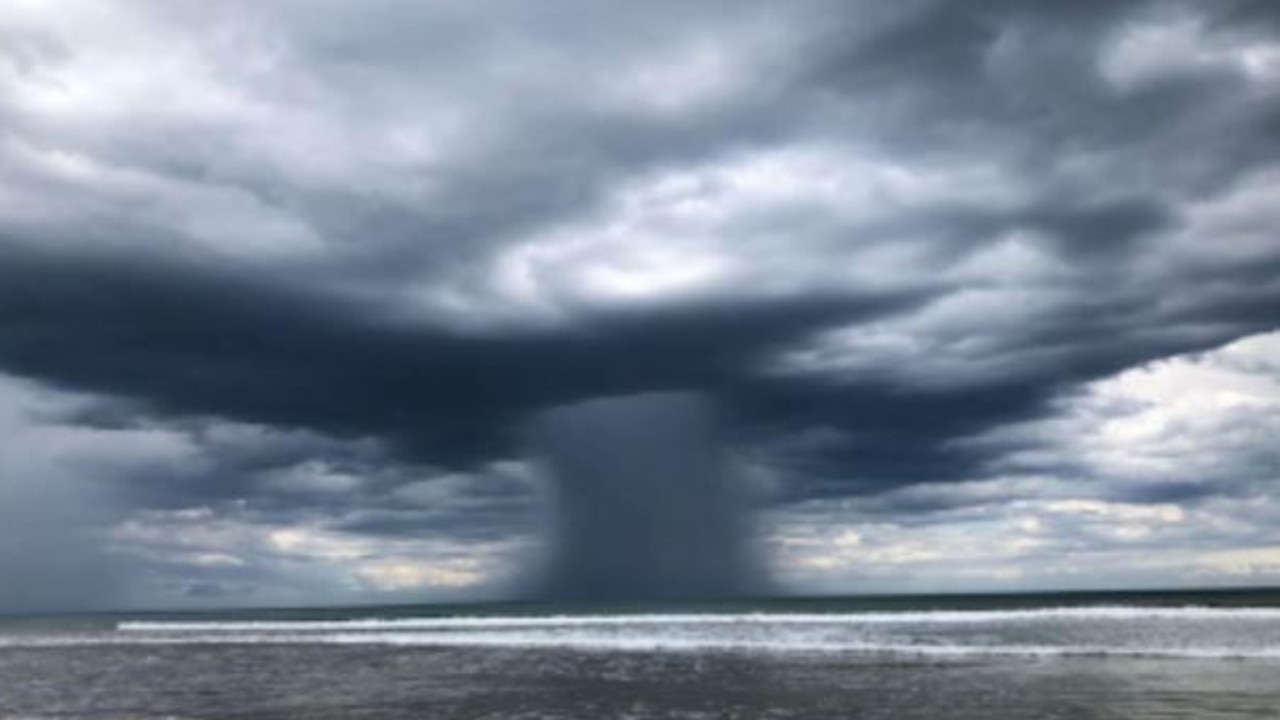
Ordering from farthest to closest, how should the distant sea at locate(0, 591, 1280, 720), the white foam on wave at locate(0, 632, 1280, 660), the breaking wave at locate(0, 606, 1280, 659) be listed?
the breaking wave at locate(0, 606, 1280, 659)
the white foam on wave at locate(0, 632, 1280, 660)
the distant sea at locate(0, 591, 1280, 720)

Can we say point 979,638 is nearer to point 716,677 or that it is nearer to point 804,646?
point 804,646

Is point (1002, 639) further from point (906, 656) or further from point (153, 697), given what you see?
point (153, 697)

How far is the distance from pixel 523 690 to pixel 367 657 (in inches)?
783

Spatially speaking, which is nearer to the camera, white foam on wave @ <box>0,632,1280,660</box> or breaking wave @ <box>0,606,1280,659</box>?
white foam on wave @ <box>0,632,1280,660</box>

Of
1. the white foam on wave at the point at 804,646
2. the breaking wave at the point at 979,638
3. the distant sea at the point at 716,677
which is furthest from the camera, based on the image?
the breaking wave at the point at 979,638

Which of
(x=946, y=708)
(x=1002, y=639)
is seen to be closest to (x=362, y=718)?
(x=946, y=708)

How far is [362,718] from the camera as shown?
23781 millimetres

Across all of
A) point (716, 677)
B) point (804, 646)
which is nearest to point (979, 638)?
point (804, 646)

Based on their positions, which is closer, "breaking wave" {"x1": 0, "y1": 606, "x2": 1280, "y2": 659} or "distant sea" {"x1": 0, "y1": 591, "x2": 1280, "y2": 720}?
"distant sea" {"x1": 0, "y1": 591, "x2": 1280, "y2": 720}

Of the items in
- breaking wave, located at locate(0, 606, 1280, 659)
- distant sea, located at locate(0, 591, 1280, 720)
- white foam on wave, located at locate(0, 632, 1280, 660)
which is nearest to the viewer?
distant sea, located at locate(0, 591, 1280, 720)

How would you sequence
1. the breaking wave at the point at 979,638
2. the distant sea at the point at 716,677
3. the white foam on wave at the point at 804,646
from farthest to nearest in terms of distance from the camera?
1. the breaking wave at the point at 979,638
2. the white foam on wave at the point at 804,646
3. the distant sea at the point at 716,677

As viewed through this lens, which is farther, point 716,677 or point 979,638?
point 979,638

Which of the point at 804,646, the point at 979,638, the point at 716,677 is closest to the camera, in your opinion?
the point at 716,677

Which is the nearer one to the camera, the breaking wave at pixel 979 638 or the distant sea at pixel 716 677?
the distant sea at pixel 716 677
